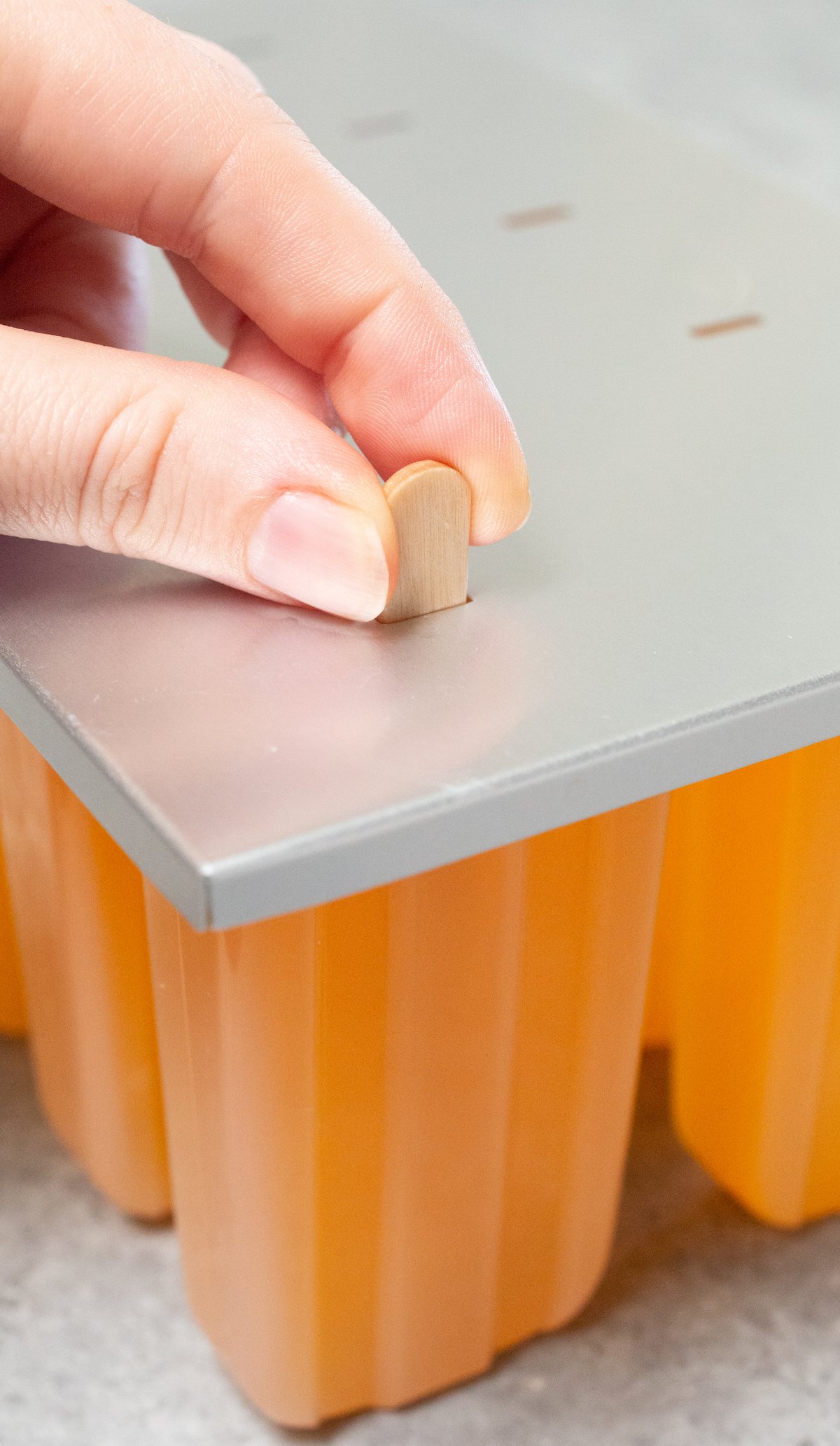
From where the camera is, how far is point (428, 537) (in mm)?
567

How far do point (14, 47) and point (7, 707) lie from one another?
229mm

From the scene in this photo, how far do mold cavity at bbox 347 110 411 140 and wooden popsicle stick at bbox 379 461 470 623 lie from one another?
59 cm

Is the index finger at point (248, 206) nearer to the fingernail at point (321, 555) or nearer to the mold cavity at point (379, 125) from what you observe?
the fingernail at point (321, 555)

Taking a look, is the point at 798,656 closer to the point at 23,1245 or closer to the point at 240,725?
the point at 240,725

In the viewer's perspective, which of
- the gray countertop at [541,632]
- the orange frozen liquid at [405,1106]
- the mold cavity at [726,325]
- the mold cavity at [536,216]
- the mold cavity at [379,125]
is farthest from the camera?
the mold cavity at [379,125]

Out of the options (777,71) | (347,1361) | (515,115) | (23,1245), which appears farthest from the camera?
(777,71)

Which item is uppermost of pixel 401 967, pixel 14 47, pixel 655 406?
pixel 14 47

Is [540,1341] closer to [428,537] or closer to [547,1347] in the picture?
[547,1347]

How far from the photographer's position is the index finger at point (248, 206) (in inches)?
22.0

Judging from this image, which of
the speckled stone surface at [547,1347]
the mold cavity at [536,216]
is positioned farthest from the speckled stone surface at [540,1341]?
the mold cavity at [536,216]

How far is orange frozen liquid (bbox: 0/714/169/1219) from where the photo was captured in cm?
71

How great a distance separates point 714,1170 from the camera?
2.79 feet

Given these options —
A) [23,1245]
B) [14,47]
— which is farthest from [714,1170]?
[14,47]

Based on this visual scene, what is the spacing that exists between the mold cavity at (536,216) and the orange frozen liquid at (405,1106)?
46cm
